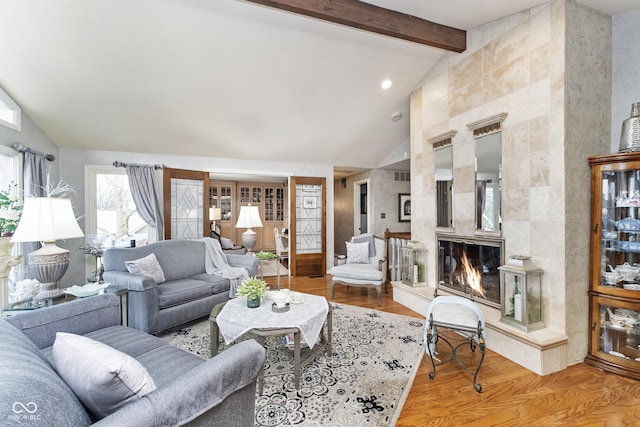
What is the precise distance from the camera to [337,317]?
354 cm

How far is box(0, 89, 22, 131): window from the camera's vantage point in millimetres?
3354

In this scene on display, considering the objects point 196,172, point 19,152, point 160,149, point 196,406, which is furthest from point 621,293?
point 19,152

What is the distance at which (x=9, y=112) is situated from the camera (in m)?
3.53

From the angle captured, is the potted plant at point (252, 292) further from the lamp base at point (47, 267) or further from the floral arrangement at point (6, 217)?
the floral arrangement at point (6, 217)

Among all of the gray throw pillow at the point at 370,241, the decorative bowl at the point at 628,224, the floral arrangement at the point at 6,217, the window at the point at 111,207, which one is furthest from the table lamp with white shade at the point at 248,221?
the decorative bowl at the point at 628,224

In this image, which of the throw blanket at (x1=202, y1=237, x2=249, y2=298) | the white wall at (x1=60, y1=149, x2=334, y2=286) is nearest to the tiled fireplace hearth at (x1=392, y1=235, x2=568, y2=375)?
the throw blanket at (x1=202, y1=237, x2=249, y2=298)

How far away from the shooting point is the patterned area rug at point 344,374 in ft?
6.14

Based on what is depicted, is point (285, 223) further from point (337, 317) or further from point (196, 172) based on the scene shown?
point (337, 317)

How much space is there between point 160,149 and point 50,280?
3.16 m

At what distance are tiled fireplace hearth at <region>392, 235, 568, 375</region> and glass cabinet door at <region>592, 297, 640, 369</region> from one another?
0.37m

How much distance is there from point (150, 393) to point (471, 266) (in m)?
3.43

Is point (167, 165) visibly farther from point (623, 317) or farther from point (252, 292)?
point (623, 317)

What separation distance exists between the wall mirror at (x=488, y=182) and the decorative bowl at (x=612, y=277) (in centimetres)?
90

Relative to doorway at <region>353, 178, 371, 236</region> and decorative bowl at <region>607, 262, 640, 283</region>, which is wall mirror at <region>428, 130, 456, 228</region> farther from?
doorway at <region>353, 178, 371, 236</region>
